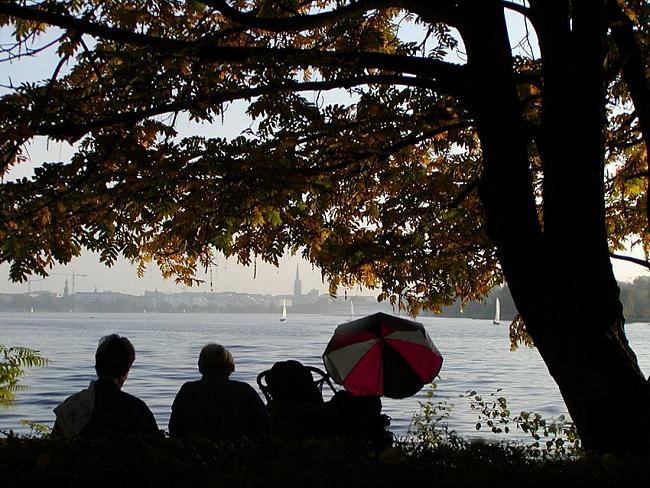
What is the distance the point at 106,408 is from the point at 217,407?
Result: 745 mm

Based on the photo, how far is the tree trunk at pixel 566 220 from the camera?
774 cm

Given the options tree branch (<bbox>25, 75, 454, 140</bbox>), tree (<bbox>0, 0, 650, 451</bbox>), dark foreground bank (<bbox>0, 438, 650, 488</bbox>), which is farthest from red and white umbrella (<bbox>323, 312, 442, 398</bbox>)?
dark foreground bank (<bbox>0, 438, 650, 488</bbox>)

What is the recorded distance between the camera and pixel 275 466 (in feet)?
15.5

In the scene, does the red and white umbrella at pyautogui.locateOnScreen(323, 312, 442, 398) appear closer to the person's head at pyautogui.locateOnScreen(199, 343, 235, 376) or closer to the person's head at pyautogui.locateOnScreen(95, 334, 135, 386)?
the person's head at pyautogui.locateOnScreen(199, 343, 235, 376)

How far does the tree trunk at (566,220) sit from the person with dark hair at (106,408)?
12.6 feet

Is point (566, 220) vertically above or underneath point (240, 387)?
above

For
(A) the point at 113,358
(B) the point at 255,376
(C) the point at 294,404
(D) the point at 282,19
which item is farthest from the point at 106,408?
(B) the point at 255,376

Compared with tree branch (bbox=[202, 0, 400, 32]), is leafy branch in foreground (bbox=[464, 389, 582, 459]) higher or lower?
lower

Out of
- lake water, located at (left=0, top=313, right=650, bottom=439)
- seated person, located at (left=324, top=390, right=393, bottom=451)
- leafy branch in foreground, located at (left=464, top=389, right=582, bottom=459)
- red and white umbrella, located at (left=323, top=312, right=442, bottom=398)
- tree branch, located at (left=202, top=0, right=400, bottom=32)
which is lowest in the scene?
lake water, located at (left=0, top=313, right=650, bottom=439)

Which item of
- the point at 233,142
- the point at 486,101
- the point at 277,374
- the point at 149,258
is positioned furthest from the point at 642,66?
the point at 149,258

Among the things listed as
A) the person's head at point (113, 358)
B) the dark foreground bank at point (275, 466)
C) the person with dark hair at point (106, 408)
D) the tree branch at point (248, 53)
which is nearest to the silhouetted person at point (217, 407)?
the person with dark hair at point (106, 408)

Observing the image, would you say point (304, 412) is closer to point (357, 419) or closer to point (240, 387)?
point (357, 419)

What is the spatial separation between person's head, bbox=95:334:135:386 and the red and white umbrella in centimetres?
367

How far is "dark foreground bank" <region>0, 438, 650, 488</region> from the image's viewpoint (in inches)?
179
